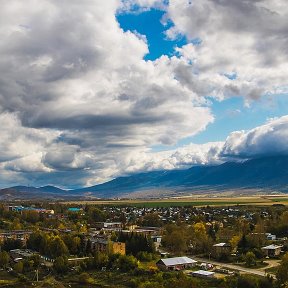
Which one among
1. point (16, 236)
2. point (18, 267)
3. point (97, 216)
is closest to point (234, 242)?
point (18, 267)

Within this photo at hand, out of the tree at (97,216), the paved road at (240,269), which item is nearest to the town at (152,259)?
the paved road at (240,269)

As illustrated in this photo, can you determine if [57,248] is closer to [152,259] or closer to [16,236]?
[152,259]

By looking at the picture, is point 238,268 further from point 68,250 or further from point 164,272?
point 68,250

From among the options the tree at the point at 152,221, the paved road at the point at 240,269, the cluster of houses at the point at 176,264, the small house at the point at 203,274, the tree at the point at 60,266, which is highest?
the tree at the point at 152,221

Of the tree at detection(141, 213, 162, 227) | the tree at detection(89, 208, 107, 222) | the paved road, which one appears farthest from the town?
the tree at detection(89, 208, 107, 222)

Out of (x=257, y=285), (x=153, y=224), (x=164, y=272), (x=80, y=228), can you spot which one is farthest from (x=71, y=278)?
(x=153, y=224)

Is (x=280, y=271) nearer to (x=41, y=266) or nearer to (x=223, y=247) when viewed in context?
(x=223, y=247)

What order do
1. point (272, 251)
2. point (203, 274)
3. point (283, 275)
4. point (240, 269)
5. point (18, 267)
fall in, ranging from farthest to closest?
point (272, 251), point (18, 267), point (240, 269), point (203, 274), point (283, 275)

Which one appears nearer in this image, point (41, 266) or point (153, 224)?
point (41, 266)

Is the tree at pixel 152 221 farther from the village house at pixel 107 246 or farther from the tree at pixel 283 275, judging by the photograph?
the tree at pixel 283 275

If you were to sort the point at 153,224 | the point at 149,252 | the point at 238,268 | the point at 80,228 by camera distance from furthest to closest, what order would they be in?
the point at 153,224 → the point at 80,228 → the point at 149,252 → the point at 238,268

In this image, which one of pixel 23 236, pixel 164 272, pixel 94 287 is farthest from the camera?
pixel 23 236
